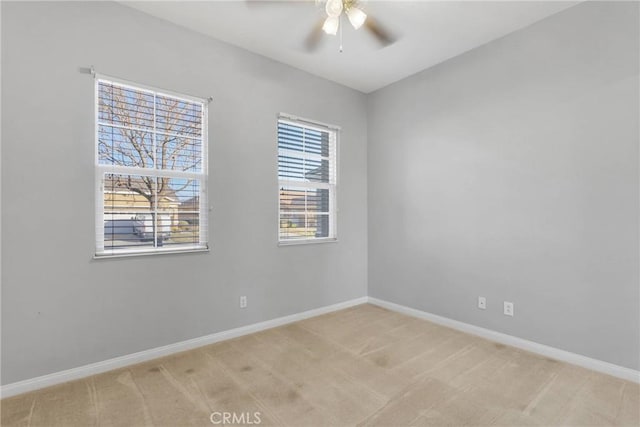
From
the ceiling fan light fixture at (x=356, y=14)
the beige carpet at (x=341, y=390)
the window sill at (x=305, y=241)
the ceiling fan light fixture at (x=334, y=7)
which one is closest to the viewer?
the beige carpet at (x=341, y=390)

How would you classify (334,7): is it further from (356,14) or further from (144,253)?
(144,253)

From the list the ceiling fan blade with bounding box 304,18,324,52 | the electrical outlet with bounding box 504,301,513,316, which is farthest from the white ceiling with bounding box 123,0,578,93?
the electrical outlet with bounding box 504,301,513,316

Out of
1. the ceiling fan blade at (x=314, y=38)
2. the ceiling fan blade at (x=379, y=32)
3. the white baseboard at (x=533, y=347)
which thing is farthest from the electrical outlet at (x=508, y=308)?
the ceiling fan blade at (x=314, y=38)

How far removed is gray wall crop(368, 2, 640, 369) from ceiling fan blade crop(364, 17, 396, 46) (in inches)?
31.7

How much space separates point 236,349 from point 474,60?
3.54 m

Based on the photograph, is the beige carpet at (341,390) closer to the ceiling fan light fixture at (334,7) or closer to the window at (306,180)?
the window at (306,180)

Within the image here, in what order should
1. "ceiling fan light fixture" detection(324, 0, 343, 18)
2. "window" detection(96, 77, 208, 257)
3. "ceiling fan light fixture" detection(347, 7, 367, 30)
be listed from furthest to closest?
"window" detection(96, 77, 208, 257) < "ceiling fan light fixture" detection(347, 7, 367, 30) < "ceiling fan light fixture" detection(324, 0, 343, 18)

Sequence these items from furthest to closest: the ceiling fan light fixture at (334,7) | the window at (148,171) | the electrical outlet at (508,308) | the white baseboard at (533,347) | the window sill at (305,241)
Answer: the window sill at (305,241), the electrical outlet at (508,308), the window at (148,171), the white baseboard at (533,347), the ceiling fan light fixture at (334,7)

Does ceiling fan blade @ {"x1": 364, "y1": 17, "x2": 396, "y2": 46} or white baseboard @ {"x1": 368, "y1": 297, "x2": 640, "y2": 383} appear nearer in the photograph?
white baseboard @ {"x1": 368, "y1": 297, "x2": 640, "y2": 383}

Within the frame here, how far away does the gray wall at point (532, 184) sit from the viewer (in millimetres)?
2219

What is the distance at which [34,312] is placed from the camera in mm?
2041

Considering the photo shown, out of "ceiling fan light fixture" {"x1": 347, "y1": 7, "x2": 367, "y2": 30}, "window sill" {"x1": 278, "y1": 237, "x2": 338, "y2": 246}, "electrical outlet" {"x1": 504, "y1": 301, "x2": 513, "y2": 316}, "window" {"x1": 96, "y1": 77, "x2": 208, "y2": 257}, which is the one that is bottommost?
"electrical outlet" {"x1": 504, "y1": 301, "x2": 513, "y2": 316}

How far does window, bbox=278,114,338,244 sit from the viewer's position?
11.0ft

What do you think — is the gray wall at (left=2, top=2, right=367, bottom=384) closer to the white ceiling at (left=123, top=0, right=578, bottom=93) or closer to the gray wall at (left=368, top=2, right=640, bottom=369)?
the white ceiling at (left=123, top=0, right=578, bottom=93)
